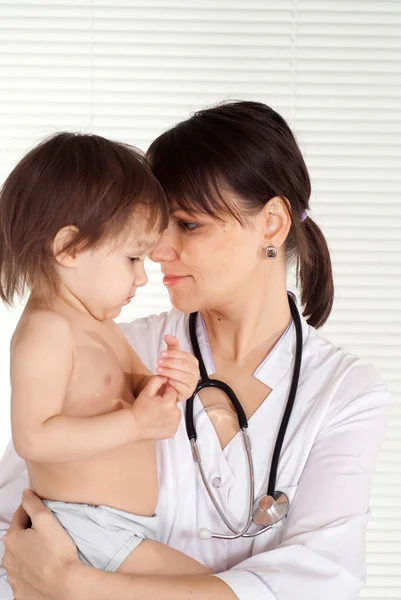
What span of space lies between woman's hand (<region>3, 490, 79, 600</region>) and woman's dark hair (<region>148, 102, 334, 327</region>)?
2.26 ft

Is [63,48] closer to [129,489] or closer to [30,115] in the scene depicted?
[30,115]

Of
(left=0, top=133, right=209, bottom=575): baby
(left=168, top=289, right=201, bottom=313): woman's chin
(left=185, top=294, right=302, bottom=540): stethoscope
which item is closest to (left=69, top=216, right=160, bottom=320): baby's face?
(left=0, top=133, right=209, bottom=575): baby

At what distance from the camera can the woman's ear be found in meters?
1.88

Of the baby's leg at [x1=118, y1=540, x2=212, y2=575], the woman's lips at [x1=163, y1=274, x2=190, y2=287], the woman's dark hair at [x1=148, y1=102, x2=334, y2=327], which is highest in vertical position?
the woman's dark hair at [x1=148, y1=102, x2=334, y2=327]

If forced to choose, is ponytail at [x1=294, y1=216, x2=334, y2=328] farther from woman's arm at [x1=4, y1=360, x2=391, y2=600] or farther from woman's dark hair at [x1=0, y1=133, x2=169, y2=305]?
woman's dark hair at [x1=0, y1=133, x2=169, y2=305]

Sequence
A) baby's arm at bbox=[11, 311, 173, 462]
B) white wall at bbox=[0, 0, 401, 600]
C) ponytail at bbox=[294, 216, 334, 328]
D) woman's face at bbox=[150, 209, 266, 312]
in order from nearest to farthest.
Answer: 1. baby's arm at bbox=[11, 311, 173, 462]
2. woman's face at bbox=[150, 209, 266, 312]
3. ponytail at bbox=[294, 216, 334, 328]
4. white wall at bbox=[0, 0, 401, 600]

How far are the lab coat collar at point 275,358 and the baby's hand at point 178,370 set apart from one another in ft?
1.01

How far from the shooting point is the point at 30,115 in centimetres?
307

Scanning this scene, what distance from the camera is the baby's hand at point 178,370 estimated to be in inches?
63.6

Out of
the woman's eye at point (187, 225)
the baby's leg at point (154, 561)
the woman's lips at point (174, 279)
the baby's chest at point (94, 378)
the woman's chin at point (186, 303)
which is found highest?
the woman's eye at point (187, 225)

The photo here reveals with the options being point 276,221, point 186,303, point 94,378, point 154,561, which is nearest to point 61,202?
point 94,378

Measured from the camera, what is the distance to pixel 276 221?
1.91 meters

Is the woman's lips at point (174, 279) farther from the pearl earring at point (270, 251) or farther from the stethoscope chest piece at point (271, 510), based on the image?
Answer: the stethoscope chest piece at point (271, 510)

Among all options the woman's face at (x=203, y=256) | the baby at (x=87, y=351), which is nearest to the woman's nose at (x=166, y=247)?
the woman's face at (x=203, y=256)
